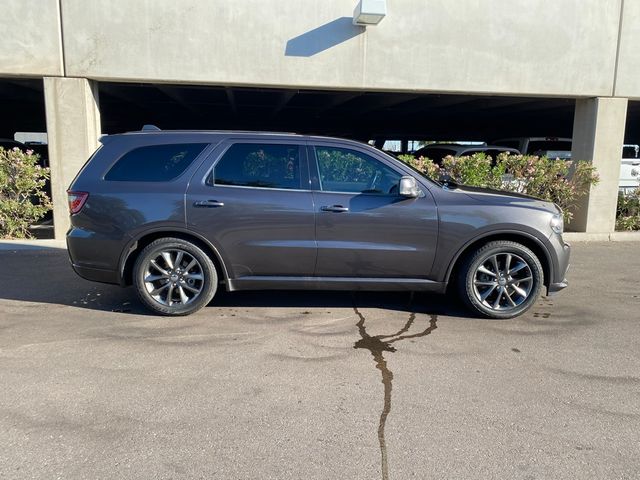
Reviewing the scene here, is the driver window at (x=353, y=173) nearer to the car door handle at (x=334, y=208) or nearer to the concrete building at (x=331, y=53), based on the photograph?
the car door handle at (x=334, y=208)

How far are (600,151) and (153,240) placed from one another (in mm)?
8383

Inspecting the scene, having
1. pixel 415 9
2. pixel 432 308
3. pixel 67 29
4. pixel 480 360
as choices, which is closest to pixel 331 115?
pixel 415 9

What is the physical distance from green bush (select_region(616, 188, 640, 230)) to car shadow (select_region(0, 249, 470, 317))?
6.30 metres

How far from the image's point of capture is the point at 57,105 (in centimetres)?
828

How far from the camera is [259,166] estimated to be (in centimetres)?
502

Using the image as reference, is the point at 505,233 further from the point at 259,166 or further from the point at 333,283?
the point at 259,166

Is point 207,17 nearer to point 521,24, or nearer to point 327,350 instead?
point 521,24

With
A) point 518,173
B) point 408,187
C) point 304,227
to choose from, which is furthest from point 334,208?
point 518,173

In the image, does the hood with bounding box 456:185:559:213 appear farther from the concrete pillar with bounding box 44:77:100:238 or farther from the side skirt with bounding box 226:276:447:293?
the concrete pillar with bounding box 44:77:100:238

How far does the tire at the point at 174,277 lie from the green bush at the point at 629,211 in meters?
8.77

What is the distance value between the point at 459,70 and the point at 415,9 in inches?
50.9

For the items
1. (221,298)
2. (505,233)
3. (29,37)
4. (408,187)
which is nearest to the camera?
(408,187)

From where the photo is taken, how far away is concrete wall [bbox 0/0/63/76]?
798 cm

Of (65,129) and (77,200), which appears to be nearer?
(77,200)
